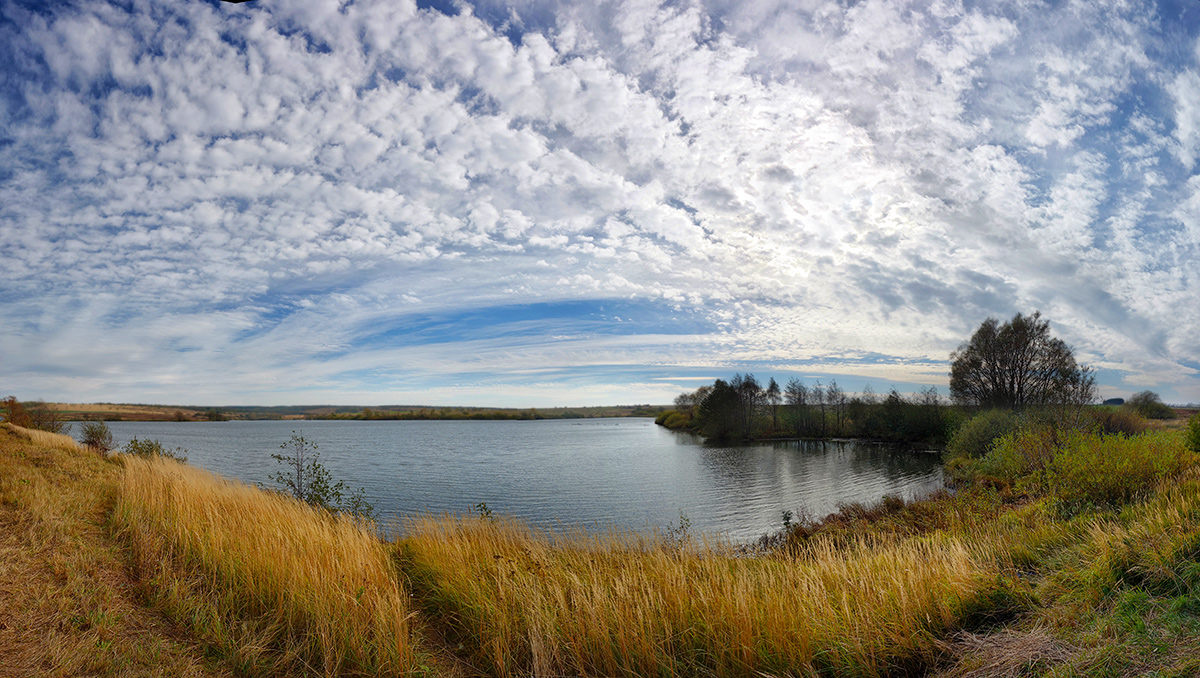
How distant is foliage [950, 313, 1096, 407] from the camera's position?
164 feet

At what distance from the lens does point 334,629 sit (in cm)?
512

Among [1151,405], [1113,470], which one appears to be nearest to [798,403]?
[1151,405]

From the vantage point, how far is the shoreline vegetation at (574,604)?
4.60 metres

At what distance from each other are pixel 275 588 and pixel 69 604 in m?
1.83

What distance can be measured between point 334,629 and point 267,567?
201 centimetres

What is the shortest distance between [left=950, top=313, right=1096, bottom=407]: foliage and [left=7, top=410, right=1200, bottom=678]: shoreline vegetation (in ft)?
175

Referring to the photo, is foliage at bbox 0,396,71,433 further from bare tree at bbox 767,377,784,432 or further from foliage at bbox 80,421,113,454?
bare tree at bbox 767,377,784,432

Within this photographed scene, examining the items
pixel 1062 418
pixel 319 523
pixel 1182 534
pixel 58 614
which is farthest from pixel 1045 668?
pixel 1062 418

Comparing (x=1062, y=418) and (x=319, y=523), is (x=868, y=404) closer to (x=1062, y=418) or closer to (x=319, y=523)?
(x=1062, y=418)

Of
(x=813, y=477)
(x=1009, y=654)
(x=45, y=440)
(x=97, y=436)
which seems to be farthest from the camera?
(x=813, y=477)

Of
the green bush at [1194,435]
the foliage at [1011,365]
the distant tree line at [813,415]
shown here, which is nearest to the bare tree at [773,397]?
the distant tree line at [813,415]

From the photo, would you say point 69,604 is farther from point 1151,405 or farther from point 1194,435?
point 1151,405

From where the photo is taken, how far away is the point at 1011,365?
52000 millimetres

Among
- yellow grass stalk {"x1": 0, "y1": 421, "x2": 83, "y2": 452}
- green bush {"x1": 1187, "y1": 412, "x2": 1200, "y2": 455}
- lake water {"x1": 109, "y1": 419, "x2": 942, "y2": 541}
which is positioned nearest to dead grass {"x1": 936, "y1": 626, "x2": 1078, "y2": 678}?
lake water {"x1": 109, "y1": 419, "x2": 942, "y2": 541}
